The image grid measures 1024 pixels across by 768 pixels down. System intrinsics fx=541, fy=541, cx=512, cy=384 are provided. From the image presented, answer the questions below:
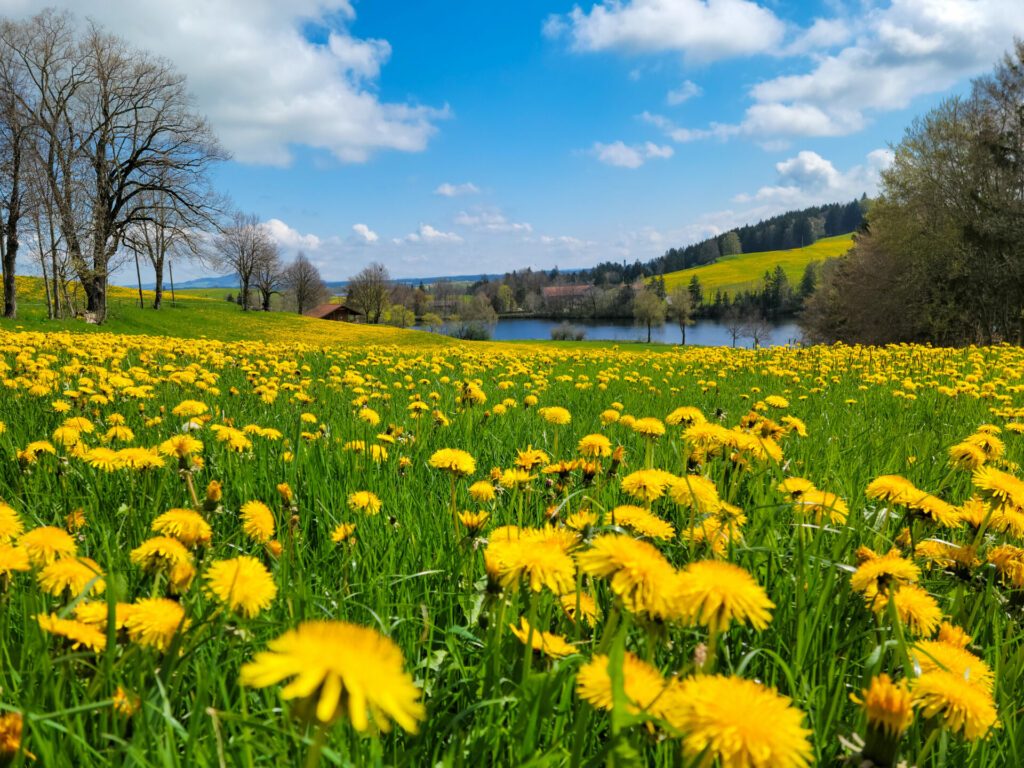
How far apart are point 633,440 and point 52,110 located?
31177 mm

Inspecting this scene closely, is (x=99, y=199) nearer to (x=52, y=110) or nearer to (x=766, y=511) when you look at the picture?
(x=52, y=110)

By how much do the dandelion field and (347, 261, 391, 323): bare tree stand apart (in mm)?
88169

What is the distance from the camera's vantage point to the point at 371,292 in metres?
88.4

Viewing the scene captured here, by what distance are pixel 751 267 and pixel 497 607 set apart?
140935 mm

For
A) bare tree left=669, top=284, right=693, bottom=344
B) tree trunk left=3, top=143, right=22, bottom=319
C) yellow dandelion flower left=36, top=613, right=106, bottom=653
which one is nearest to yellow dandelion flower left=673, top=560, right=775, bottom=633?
yellow dandelion flower left=36, top=613, right=106, bottom=653

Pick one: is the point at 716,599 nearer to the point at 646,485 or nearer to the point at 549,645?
the point at 549,645

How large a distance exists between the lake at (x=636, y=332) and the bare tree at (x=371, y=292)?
64.2 feet

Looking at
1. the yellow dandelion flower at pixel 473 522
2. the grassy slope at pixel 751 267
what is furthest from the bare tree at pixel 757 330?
the yellow dandelion flower at pixel 473 522

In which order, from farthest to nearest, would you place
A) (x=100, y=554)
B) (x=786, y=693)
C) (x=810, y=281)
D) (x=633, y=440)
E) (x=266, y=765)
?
(x=810, y=281) < (x=633, y=440) < (x=100, y=554) < (x=786, y=693) < (x=266, y=765)

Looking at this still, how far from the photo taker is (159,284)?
38.5 meters

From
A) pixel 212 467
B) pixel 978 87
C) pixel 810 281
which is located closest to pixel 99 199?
pixel 212 467

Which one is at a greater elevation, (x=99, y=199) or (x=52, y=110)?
(x=52, y=110)

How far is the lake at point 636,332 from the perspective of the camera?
7262cm

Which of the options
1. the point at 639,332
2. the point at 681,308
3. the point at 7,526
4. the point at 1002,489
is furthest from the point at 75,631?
the point at 639,332
